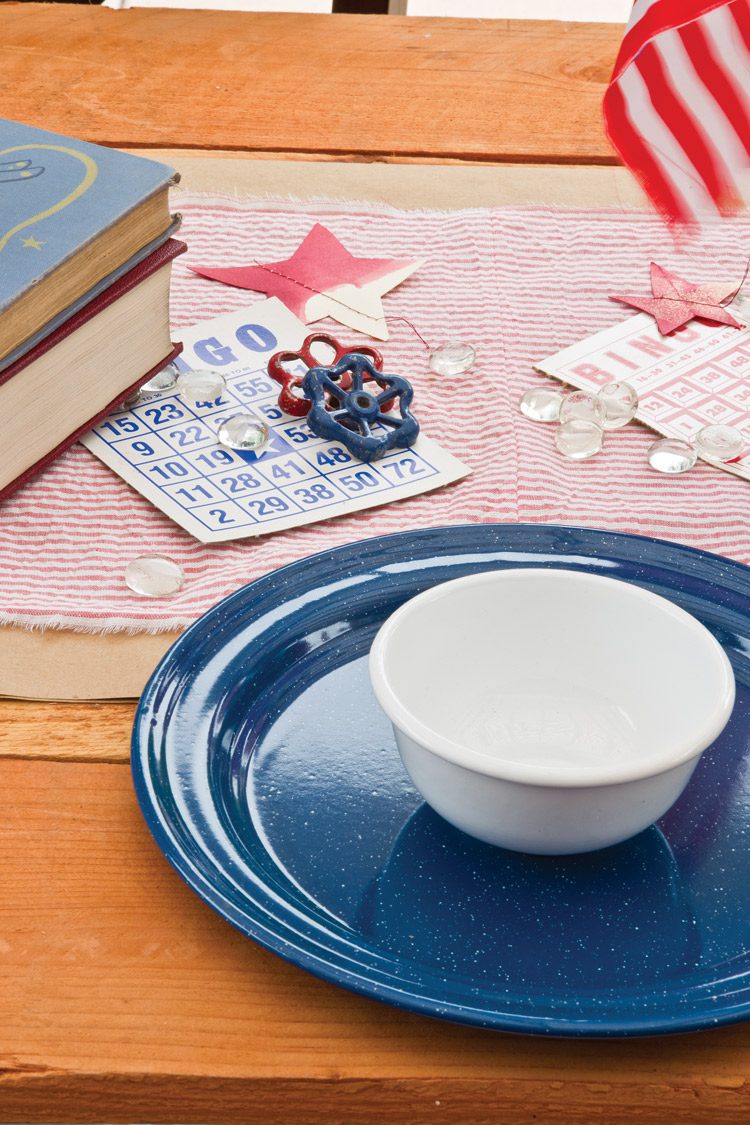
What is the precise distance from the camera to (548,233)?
97 centimetres

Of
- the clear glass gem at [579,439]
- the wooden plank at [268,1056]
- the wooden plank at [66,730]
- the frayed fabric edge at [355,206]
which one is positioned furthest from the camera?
the frayed fabric edge at [355,206]

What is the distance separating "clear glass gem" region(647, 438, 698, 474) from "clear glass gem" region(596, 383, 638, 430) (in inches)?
1.3

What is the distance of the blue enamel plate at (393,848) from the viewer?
39 centimetres


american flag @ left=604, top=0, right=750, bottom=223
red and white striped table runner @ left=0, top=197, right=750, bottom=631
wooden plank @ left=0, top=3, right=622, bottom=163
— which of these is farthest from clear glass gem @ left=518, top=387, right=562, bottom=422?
wooden plank @ left=0, top=3, right=622, bottom=163

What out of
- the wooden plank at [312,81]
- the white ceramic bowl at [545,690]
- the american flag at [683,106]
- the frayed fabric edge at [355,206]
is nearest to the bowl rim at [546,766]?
the white ceramic bowl at [545,690]

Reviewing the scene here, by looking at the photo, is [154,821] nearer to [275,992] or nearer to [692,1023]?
[275,992]

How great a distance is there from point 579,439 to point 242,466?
192mm

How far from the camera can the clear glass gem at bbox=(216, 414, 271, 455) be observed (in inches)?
28.5

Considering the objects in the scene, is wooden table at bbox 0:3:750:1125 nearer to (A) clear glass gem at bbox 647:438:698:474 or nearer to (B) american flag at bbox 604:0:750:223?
(A) clear glass gem at bbox 647:438:698:474

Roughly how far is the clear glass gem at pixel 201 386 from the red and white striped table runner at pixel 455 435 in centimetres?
8

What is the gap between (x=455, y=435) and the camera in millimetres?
755

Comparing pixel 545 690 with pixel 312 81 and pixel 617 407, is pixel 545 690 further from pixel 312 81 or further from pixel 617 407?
pixel 312 81

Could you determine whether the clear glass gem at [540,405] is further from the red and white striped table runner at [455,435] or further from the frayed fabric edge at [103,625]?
the frayed fabric edge at [103,625]

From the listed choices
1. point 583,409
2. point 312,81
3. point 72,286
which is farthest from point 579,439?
point 312,81
